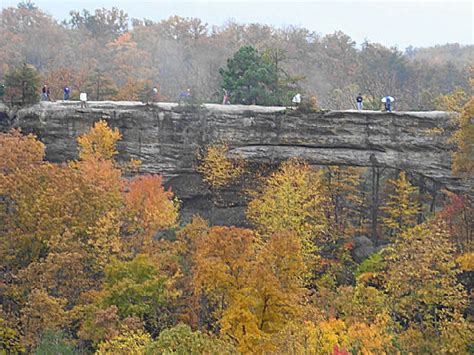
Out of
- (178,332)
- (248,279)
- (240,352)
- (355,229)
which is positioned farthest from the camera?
(355,229)

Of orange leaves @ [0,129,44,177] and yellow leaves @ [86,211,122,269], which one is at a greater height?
orange leaves @ [0,129,44,177]

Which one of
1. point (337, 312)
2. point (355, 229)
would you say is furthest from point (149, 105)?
point (337, 312)

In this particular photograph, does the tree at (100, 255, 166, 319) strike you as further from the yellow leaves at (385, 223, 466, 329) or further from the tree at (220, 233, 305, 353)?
the yellow leaves at (385, 223, 466, 329)

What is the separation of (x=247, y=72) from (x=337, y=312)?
17.8m

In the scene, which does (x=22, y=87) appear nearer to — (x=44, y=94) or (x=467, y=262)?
(x=44, y=94)

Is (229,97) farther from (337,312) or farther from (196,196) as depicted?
(337,312)

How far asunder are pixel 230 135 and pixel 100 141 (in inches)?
288

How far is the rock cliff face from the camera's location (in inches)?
1407

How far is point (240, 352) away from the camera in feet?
66.3

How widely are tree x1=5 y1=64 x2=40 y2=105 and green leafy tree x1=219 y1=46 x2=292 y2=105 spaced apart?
1089 centimetres

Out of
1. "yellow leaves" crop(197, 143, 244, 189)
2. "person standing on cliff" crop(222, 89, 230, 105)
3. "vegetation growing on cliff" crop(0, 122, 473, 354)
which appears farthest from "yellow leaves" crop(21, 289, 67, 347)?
"person standing on cliff" crop(222, 89, 230, 105)

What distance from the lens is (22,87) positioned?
36812 millimetres

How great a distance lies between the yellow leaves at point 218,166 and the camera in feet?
120

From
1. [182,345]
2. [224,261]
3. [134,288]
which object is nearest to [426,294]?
[224,261]
